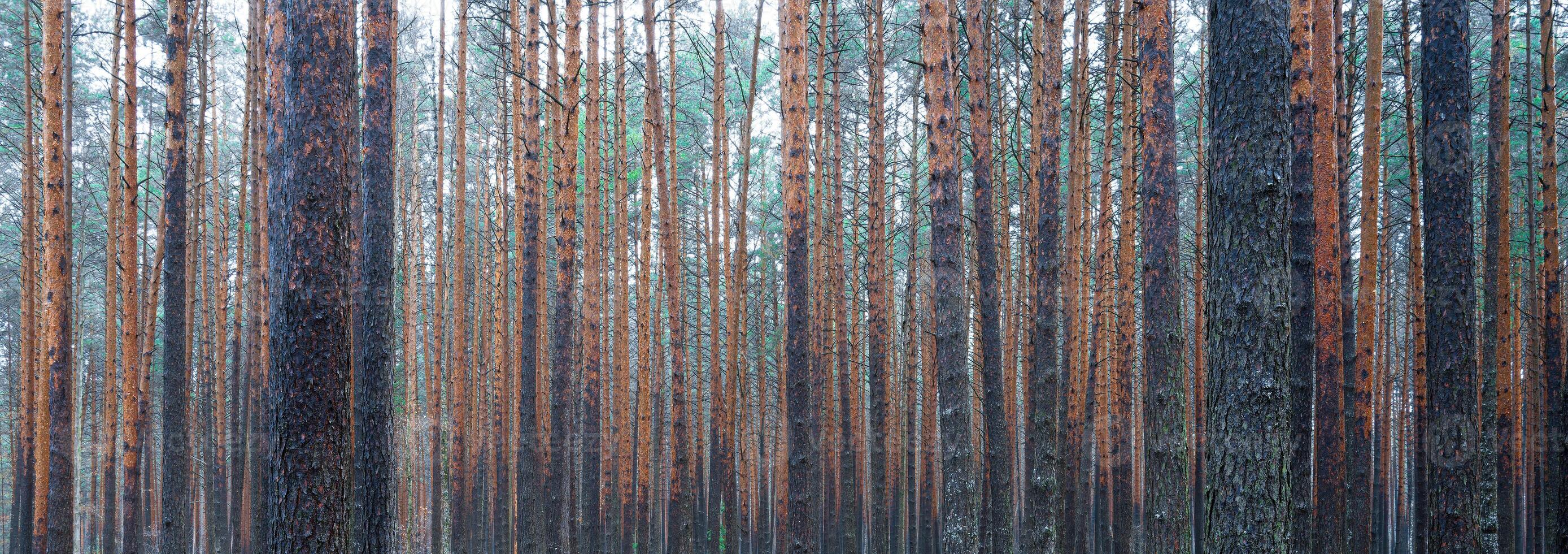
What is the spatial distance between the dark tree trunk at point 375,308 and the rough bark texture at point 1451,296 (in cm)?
790

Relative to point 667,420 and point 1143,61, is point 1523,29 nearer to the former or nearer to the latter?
point 1143,61

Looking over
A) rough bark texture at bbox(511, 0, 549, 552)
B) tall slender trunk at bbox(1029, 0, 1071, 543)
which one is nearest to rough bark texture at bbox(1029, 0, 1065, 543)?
tall slender trunk at bbox(1029, 0, 1071, 543)

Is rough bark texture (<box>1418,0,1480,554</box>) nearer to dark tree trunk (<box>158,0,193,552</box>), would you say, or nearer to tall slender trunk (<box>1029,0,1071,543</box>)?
tall slender trunk (<box>1029,0,1071,543</box>)

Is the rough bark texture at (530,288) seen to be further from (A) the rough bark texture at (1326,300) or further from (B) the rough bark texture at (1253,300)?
(A) the rough bark texture at (1326,300)

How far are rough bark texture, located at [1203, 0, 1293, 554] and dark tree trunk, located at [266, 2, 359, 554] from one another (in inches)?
173

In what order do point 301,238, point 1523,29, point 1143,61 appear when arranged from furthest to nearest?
1. point 1523,29
2. point 1143,61
3. point 301,238

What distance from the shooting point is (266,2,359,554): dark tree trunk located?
4.25 metres

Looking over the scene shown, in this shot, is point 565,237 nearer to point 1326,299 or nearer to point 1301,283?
point 1301,283

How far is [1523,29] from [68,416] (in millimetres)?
17249

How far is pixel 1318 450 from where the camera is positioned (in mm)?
7730

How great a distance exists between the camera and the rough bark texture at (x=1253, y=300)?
169 inches

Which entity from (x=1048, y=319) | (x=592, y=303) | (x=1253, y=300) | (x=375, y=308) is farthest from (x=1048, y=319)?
(x=375, y=308)

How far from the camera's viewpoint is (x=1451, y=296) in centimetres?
670

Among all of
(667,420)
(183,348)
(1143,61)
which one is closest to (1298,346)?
(1143,61)
